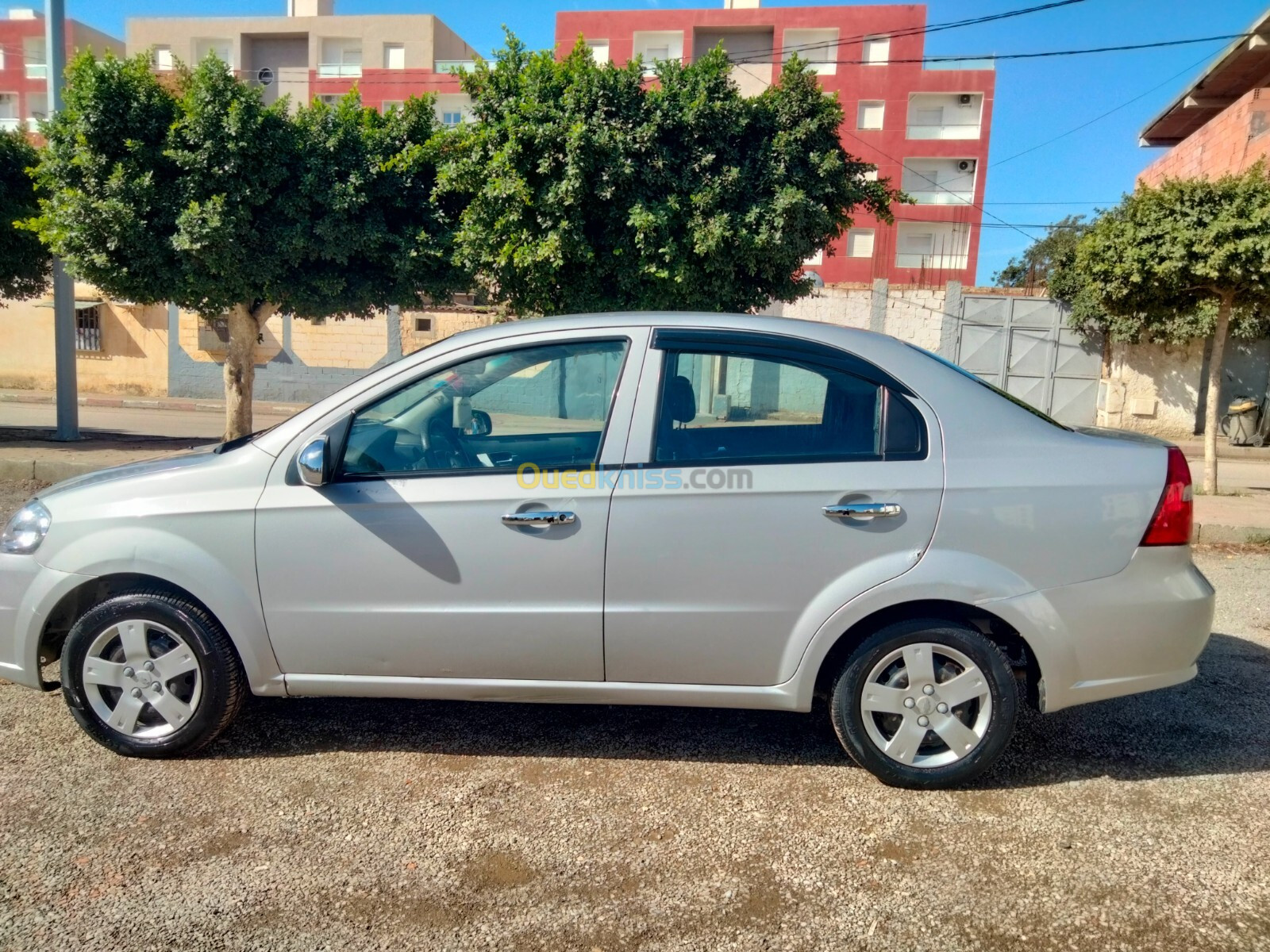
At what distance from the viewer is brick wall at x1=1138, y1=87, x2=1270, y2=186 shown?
1659cm

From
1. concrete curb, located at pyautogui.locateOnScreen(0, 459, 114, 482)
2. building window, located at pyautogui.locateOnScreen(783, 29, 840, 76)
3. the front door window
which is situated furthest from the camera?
building window, located at pyautogui.locateOnScreen(783, 29, 840, 76)

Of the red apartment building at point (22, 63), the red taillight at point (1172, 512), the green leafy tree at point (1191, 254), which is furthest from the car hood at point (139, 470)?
the red apartment building at point (22, 63)

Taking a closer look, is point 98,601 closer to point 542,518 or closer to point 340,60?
point 542,518

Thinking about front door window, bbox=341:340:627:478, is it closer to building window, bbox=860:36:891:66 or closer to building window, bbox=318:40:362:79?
building window, bbox=860:36:891:66

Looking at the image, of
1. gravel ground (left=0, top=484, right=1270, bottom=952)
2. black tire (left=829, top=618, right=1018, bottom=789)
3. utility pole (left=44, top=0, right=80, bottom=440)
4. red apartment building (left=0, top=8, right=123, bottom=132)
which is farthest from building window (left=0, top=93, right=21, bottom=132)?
black tire (left=829, top=618, right=1018, bottom=789)

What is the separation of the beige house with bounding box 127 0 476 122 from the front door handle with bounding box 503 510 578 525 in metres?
40.1

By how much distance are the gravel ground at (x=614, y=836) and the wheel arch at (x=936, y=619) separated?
42 cm

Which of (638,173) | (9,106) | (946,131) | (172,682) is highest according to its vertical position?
(9,106)

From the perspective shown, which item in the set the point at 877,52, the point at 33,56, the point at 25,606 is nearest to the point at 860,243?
the point at 877,52

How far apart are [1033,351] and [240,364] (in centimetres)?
1630

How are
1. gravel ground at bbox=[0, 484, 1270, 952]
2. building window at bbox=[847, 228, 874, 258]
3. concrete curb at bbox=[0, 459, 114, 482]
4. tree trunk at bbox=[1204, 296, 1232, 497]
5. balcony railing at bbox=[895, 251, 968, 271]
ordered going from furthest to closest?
balcony railing at bbox=[895, 251, 968, 271] < building window at bbox=[847, 228, 874, 258] < tree trunk at bbox=[1204, 296, 1232, 497] < concrete curb at bbox=[0, 459, 114, 482] < gravel ground at bbox=[0, 484, 1270, 952]

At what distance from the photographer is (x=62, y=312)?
11.7 meters

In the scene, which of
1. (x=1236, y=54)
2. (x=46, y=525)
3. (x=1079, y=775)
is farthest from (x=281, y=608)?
(x=1236, y=54)

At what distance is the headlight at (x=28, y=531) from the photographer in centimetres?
341
